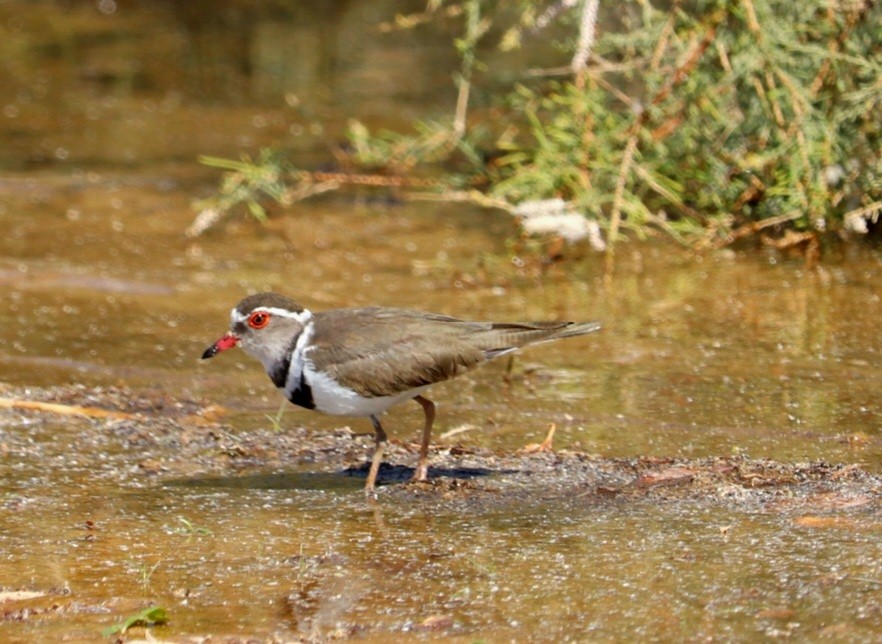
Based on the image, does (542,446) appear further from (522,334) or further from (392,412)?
(392,412)

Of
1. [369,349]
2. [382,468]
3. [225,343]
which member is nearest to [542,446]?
[382,468]

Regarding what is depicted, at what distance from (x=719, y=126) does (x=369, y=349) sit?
12.6 ft

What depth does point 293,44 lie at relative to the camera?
1570cm

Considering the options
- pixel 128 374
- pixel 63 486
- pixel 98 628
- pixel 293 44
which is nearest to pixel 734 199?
pixel 128 374

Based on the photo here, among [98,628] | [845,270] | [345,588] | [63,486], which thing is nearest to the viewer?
[98,628]

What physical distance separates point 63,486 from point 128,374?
1574 mm

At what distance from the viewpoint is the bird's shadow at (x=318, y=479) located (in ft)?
19.4

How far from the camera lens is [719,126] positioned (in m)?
9.00

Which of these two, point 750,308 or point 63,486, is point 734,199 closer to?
point 750,308

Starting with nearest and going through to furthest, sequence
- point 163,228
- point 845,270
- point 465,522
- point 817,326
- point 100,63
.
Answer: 1. point 465,522
2. point 817,326
3. point 845,270
4. point 163,228
5. point 100,63

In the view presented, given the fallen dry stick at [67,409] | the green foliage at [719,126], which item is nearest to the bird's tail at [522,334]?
the fallen dry stick at [67,409]

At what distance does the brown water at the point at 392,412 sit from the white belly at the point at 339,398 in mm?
315

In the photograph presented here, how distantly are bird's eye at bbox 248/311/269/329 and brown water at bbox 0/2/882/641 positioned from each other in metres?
0.62

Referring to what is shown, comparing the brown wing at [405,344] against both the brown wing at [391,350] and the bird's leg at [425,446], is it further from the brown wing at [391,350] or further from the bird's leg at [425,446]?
the bird's leg at [425,446]
